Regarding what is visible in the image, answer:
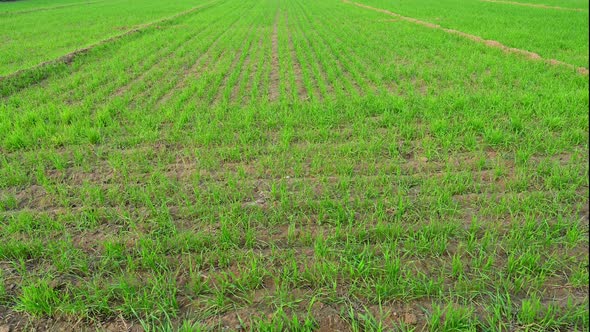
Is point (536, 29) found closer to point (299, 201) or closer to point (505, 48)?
point (505, 48)

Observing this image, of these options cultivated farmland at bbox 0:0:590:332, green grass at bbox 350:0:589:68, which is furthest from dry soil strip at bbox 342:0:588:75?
green grass at bbox 350:0:589:68

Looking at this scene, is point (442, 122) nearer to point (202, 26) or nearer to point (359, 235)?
point (359, 235)

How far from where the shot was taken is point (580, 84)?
6176 mm

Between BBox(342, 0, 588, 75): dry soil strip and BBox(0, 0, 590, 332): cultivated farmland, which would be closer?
BBox(0, 0, 590, 332): cultivated farmland

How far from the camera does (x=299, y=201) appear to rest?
3227 millimetres

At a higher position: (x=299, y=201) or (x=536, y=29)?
(x=536, y=29)

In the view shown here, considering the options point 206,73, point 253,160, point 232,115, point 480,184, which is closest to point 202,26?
point 206,73

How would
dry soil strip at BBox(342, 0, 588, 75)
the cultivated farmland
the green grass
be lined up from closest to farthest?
1. the cultivated farmland
2. dry soil strip at BBox(342, 0, 588, 75)
3. the green grass

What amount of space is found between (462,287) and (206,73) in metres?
7.08

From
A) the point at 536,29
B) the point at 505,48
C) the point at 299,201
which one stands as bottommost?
the point at 299,201

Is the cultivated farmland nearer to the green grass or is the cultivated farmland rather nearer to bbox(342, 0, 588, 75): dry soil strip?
bbox(342, 0, 588, 75): dry soil strip

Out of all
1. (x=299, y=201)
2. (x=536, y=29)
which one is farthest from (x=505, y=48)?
(x=299, y=201)

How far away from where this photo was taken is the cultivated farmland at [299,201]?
2199 millimetres

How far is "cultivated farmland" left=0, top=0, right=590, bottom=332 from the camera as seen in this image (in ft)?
7.22
